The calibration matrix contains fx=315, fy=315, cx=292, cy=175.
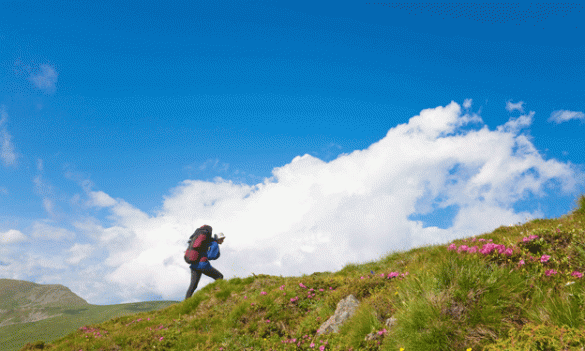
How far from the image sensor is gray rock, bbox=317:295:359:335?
8.11m

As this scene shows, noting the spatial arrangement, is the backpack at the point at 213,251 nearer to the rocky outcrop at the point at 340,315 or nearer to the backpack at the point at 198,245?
the backpack at the point at 198,245

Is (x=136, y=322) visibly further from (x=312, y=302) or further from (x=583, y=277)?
(x=583, y=277)

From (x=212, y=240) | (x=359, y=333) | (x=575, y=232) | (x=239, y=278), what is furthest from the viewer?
(x=212, y=240)

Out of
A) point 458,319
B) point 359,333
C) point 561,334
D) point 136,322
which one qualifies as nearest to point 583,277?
point 561,334

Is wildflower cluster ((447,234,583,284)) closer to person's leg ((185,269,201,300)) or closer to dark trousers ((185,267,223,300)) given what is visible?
dark trousers ((185,267,223,300))

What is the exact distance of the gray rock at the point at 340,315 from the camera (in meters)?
8.11

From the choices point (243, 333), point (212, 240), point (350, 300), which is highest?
point (212, 240)

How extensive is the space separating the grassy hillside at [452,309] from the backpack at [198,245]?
842 centimetres

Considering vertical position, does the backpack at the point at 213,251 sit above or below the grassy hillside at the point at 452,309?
above

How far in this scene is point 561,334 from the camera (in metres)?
4.49

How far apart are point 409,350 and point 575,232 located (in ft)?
18.6

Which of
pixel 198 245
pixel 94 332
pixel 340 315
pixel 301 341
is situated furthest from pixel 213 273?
pixel 340 315

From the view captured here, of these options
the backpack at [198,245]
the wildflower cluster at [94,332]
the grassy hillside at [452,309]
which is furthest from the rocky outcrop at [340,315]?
the backpack at [198,245]

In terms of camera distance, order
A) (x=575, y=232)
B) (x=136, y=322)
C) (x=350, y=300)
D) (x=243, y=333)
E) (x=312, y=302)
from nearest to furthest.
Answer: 1. (x=575, y=232)
2. (x=350, y=300)
3. (x=243, y=333)
4. (x=312, y=302)
5. (x=136, y=322)
